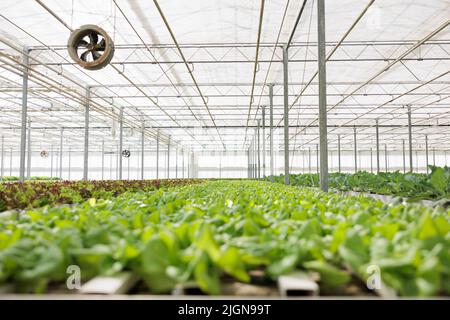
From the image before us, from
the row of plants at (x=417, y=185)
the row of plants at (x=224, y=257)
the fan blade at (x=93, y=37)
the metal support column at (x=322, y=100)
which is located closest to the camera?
the row of plants at (x=224, y=257)

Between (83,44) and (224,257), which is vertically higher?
(83,44)

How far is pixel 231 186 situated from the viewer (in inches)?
242

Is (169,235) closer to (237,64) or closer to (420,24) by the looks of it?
(420,24)

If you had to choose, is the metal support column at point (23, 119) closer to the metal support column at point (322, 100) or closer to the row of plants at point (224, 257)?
the metal support column at point (322, 100)

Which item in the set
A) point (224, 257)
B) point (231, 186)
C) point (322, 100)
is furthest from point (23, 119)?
point (224, 257)

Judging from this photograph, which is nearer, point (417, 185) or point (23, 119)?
point (417, 185)

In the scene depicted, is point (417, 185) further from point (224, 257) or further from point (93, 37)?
point (93, 37)

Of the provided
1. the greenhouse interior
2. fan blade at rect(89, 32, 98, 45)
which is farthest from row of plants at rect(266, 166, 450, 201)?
fan blade at rect(89, 32, 98, 45)

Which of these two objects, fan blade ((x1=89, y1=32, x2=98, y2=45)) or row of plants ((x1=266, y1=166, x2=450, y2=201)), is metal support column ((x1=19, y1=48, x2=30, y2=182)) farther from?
row of plants ((x1=266, y1=166, x2=450, y2=201))

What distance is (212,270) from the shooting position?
895mm

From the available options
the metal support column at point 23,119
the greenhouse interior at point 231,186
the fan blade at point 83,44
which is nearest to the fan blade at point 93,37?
the greenhouse interior at point 231,186

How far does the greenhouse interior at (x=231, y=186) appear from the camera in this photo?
2.88 feet

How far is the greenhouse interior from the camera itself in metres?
0.88

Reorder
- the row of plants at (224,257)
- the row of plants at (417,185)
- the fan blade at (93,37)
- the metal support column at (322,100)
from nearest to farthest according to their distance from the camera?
the row of plants at (224,257)
the row of plants at (417,185)
the metal support column at (322,100)
the fan blade at (93,37)
